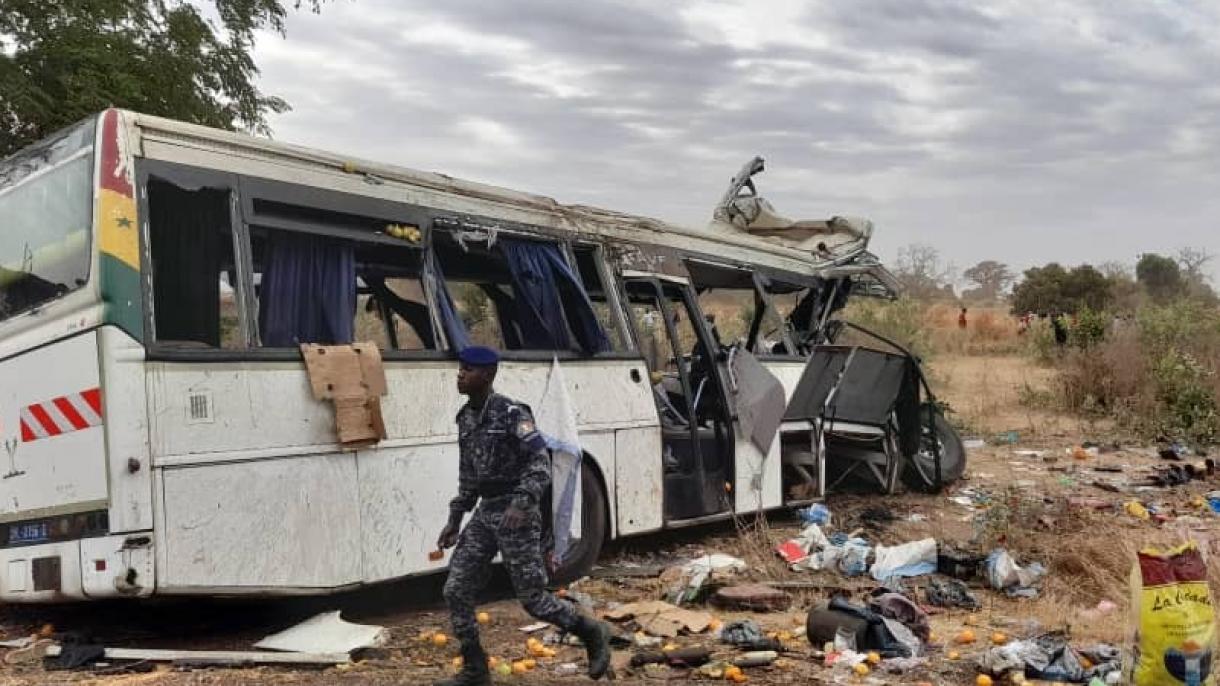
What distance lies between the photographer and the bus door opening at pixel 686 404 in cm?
753

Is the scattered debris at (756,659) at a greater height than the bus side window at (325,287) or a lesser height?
lesser

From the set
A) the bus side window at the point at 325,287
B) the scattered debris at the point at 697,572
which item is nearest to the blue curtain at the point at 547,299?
the bus side window at the point at 325,287

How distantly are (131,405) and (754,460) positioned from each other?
4.80m

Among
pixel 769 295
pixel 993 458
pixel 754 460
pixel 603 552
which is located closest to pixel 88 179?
pixel 603 552

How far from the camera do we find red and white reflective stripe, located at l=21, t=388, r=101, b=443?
4.58 meters

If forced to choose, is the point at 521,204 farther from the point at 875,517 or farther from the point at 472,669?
the point at 875,517

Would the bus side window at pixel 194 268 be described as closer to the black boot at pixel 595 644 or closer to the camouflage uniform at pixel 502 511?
the camouflage uniform at pixel 502 511

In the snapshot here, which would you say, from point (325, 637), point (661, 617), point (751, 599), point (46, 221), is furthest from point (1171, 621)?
point (46, 221)

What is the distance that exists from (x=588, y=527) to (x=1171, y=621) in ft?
11.6

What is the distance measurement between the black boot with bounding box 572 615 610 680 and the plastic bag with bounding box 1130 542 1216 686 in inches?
86.8

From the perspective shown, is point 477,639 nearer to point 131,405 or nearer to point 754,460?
point 131,405

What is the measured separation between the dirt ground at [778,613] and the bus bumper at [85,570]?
36 cm

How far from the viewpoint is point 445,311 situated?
608cm

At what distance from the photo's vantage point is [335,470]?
17.3ft
